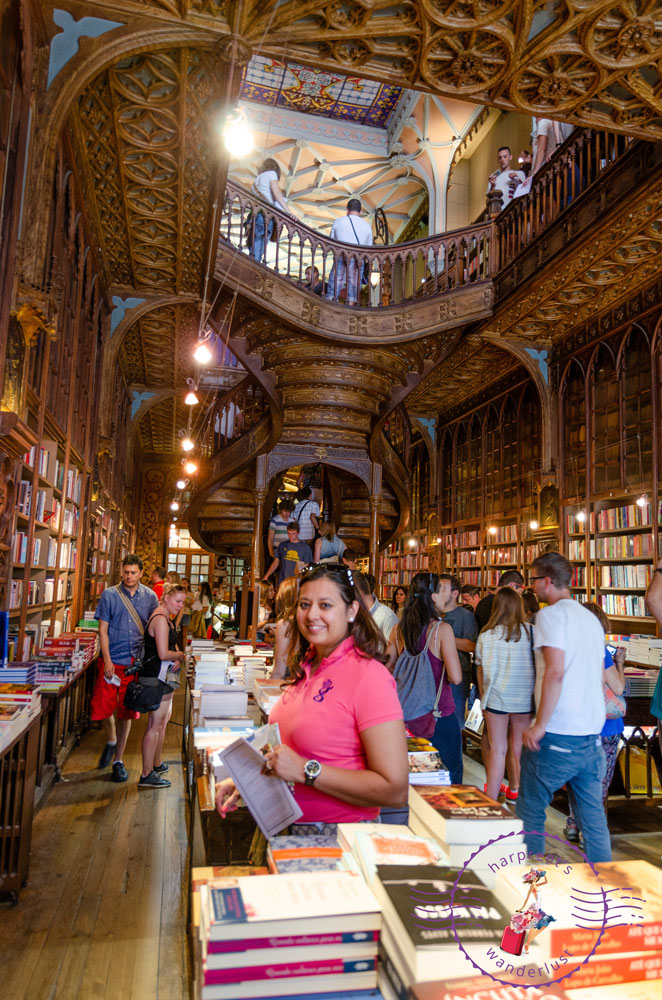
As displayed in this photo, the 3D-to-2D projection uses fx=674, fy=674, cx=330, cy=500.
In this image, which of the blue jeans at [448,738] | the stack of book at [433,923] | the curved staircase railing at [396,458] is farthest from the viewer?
the curved staircase railing at [396,458]

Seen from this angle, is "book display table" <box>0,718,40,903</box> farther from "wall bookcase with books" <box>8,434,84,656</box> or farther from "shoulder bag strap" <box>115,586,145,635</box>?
"shoulder bag strap" <box>115,586,145,635</box>

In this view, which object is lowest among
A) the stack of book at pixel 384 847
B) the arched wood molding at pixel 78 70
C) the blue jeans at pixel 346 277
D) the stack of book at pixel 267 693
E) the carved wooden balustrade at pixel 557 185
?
the stack of book at pixel 267 693

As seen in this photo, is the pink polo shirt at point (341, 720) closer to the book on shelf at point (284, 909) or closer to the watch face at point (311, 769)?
the watch face at point (311, 769)

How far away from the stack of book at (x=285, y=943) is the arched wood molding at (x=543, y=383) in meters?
8.02

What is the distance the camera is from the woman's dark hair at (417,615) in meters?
3.78

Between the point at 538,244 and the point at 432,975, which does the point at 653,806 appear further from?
the point at 538,244

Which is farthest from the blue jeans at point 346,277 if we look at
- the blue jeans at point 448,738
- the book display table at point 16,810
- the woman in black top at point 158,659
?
the book display table at point 16,810

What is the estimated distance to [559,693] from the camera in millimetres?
2719

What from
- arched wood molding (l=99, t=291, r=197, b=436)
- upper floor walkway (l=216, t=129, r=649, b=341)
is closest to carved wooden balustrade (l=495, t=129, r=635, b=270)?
upper floor walkway (l=216, t=129, r=649, b=341)

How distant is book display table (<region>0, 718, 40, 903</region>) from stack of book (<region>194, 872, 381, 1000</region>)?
7.58 feet

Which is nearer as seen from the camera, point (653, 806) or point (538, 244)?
point (653, 806)

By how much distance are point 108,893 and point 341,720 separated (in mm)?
2200

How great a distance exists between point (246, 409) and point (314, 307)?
2.07 meters

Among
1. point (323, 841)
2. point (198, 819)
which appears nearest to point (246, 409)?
point (198, 819)
